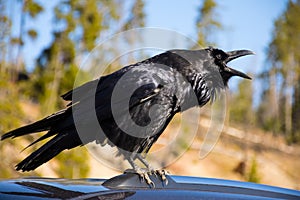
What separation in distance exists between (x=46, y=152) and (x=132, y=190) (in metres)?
1.48

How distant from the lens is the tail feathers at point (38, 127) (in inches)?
135

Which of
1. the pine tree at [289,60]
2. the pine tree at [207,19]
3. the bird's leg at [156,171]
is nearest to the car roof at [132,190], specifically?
the bird's leg at [156,171]

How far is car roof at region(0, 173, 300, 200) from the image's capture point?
2.28 metres

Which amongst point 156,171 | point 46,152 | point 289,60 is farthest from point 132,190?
point 289,60

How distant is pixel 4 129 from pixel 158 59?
28.0ft

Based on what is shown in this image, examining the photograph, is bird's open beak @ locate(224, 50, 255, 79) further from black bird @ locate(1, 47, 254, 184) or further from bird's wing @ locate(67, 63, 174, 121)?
Answer: bird's wing @ locate(67, 63, 174, 121)

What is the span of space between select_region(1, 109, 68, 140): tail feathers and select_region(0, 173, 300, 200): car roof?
759mm

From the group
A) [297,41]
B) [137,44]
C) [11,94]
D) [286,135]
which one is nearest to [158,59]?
[137,44]

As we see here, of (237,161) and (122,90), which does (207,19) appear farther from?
(122,90)

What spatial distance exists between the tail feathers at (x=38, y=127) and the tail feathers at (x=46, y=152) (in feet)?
0.39

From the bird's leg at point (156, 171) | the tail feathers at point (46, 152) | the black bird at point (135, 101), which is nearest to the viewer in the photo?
the bird's leg at point (156, 171)

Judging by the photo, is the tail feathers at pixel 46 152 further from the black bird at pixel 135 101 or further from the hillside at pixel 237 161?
the hillside at pixel 237 161

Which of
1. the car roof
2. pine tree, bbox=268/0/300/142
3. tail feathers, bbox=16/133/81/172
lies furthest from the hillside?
the car roof

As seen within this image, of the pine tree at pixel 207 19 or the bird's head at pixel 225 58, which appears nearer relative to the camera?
the bird's head at pixel 225 58
